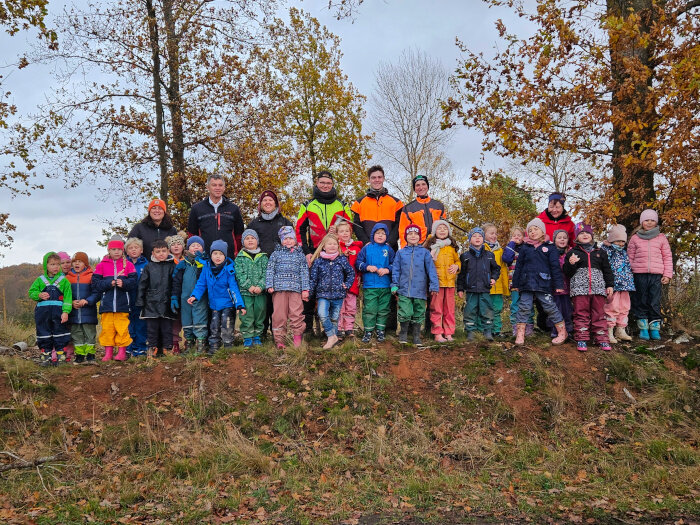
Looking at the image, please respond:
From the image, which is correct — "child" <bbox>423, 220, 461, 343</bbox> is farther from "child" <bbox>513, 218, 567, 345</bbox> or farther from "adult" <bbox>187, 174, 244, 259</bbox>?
"adult" <bbox>187, 174, 244, 259</bbox>

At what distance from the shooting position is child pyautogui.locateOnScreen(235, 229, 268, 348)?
7.94 m

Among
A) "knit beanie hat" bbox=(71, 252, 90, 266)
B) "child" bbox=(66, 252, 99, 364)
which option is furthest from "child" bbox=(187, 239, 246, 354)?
"knit beanie hat" bbox=(71, 252, 90, 266)

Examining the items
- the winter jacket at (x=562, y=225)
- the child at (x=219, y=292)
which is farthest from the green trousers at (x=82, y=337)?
the winter jacket at (x=562, y=225)

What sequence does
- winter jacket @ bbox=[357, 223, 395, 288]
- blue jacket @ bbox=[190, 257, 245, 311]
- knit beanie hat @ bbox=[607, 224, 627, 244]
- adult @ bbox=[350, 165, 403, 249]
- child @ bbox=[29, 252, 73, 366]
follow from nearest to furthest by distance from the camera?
1. blue jacket @ bbox=[190, 257, 245, 311]
2. winter jacket @ bbox=[357, 223, 395, 288]
3. child @ bbox=[29, 252, 73, 366]
4. knit beanie hat @ bbox=[607, 224, 627, 244]
5. adult @ bbox=[350, 165, 403, 249]

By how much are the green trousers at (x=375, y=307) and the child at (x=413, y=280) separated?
9.7 inches

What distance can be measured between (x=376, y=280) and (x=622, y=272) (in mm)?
4014

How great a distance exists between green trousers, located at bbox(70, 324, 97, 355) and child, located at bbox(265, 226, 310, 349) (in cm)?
318

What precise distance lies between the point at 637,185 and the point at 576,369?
3720 mm

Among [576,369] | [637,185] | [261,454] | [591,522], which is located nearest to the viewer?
[591,522]

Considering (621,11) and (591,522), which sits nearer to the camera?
(591,522)

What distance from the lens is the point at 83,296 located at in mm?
8328

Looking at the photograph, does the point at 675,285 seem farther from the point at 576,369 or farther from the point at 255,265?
the point at 255,265

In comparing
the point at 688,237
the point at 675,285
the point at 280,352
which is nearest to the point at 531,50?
the point at 688,237

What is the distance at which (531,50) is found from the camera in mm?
8797
